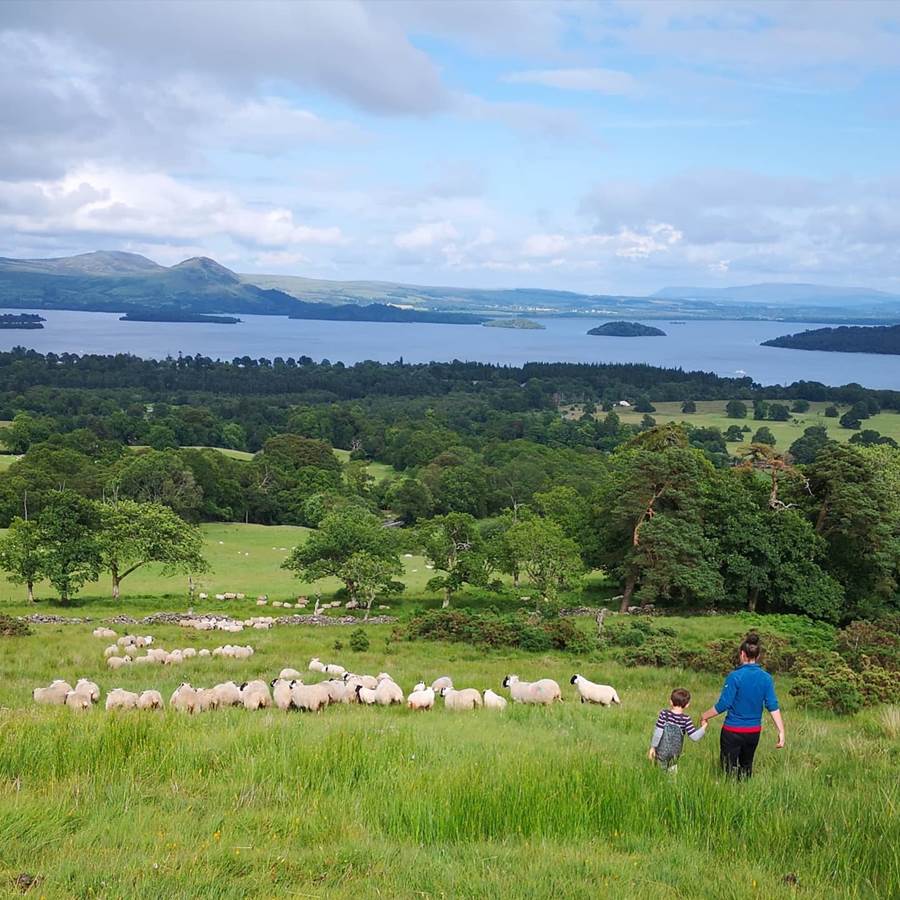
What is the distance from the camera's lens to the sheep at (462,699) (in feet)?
46.2

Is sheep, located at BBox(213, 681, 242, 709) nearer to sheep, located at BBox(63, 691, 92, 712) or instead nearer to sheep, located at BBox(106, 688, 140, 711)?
sheep, located at BBox(106, 688, 140, 711)

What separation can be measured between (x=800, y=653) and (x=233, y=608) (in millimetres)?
24177

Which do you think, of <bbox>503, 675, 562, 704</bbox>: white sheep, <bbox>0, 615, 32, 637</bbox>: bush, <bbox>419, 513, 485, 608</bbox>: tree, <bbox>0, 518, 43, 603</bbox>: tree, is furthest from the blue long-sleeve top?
<bbox>0, 518, 43, 603</bbox>: tree

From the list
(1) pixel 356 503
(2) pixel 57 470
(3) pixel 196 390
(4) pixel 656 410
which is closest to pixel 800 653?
(1) pixel 356 503

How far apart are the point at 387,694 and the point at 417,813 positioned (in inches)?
329

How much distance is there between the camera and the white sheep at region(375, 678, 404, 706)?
14.6 meters

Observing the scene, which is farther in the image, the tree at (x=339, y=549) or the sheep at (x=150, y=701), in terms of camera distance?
the tree at (x=339, y=549)

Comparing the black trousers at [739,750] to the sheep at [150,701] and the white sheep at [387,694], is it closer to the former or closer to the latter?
the white sheep at [387,694]

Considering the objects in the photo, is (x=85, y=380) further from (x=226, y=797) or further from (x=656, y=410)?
(x=226, y=797)

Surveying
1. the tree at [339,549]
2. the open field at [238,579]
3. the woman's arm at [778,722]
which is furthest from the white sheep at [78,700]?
the open field at [238,579]

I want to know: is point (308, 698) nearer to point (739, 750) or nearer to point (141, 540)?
point (739, 750)

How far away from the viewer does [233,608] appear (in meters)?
35.3

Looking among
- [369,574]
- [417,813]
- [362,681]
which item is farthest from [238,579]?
[417,813]

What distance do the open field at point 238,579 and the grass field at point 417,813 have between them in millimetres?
28851
